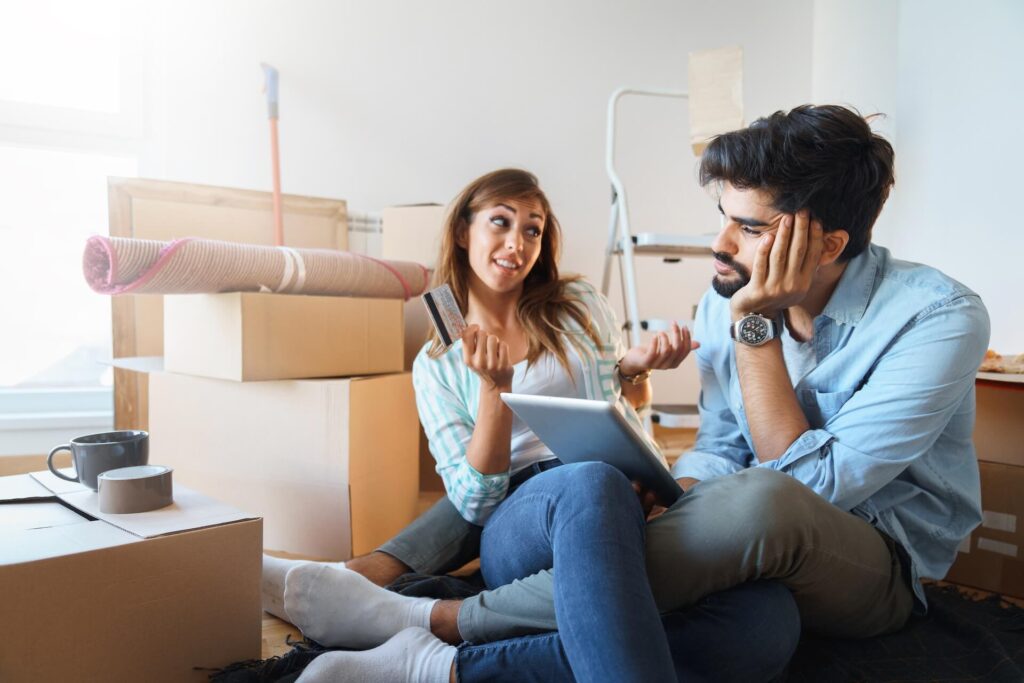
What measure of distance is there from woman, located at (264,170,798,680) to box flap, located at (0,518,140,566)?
0.29 m

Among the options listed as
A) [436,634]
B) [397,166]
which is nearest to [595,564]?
[436,634]

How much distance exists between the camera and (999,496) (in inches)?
53.0

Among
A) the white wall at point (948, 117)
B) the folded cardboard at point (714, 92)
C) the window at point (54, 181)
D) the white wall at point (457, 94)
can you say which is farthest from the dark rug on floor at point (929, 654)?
the window at point (54, 181)

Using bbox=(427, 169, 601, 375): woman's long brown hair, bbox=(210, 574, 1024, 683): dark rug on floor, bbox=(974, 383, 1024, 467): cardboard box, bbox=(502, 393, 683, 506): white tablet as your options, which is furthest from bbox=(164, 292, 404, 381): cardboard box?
bbox=(974, 383, 1024, 467): cardboard box

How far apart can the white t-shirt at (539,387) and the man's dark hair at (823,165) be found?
1.50 feet

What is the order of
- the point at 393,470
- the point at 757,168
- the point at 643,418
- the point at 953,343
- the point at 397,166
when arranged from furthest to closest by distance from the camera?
the point at 397,166 < the point at 393,470 < the point at 643,418 < the point at 757,168 < the point at 953,343

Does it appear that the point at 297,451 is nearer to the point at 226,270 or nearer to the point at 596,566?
the point at 226,270

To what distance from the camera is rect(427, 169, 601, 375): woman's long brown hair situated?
137 centimetres

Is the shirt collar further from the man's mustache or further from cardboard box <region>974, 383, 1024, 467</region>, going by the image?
cardboard box <region>974, 383, 1024, 467</region>

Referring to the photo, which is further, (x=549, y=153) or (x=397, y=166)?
(x=549, y=153)

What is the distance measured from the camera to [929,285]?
3.38 ft

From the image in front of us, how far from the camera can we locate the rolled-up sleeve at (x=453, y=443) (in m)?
1.15

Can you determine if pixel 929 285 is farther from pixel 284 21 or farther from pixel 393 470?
pixel 284 21

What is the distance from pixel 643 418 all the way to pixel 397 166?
1287 millimetres
